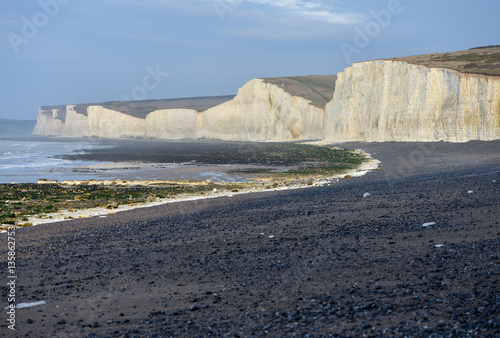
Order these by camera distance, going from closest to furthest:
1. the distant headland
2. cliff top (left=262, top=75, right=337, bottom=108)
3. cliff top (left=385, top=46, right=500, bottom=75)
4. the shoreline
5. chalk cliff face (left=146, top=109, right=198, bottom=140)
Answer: the shoreline, the distant headland, cliff top (left=385, top=46, right=500, bottom=75), cliff top (left=262, top=75, right=337, bottom=108), chalk cliff face (left=146, top=109, right=198, bottom=140)

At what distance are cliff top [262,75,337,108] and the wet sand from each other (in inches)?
3200

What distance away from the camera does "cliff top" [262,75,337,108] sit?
3804 inches

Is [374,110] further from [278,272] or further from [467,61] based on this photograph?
[278,272]

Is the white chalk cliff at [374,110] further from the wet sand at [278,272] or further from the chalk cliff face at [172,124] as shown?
the wet sand at [278,272]

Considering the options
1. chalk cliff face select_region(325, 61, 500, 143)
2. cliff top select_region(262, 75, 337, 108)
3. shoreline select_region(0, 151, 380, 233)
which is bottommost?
shoreline select_region(0, 151, 380, 233)

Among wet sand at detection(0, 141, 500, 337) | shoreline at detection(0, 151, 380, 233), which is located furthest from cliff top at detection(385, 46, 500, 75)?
wet sand at detection(0, 141, 500, 337)

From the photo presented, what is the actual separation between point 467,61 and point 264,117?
181ft

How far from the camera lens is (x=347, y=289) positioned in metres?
6.31

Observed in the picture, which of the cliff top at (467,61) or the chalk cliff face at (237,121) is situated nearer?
the cliff top at (467,61)

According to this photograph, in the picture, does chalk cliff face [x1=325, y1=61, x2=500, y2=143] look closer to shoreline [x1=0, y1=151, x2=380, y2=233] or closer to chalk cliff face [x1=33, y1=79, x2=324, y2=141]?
shoreline [x1=0, y1=151, x2=380, y2=233]

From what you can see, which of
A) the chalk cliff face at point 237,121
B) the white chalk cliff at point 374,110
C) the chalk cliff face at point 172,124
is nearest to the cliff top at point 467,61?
the white chalk cliff at point 374,110

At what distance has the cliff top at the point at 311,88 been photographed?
96.6m

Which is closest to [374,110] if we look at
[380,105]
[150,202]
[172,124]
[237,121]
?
[380,105]

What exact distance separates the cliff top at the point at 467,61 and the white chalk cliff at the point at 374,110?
1.53 metres
